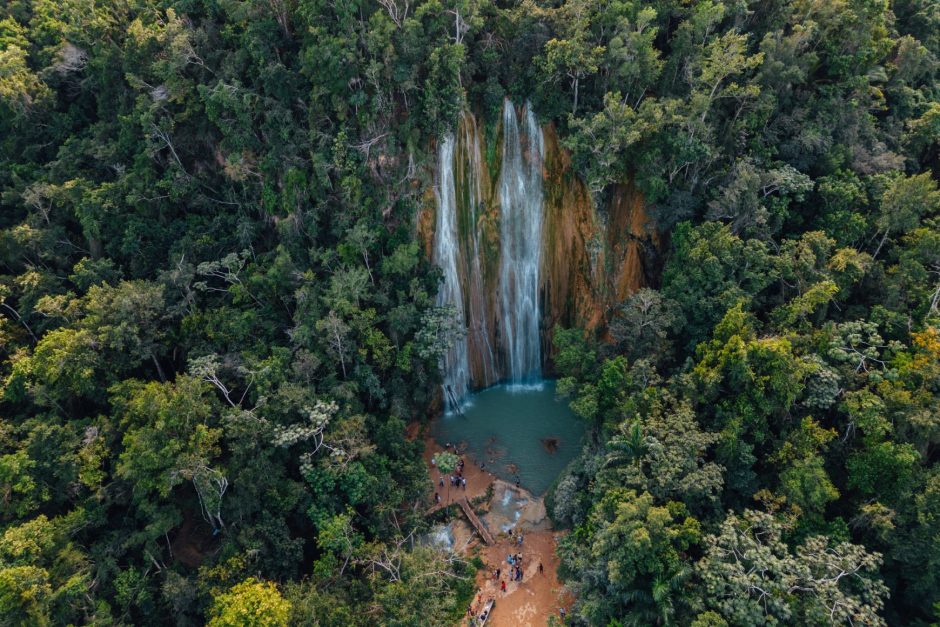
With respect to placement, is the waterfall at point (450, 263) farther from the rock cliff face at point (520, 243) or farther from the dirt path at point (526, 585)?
the dirt path at point (526, 585)

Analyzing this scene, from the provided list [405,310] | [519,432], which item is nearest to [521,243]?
[405,310]

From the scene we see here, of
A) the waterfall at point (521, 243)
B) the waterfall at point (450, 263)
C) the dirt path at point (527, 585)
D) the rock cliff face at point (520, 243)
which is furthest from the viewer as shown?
the waterfall at point (521, 243)

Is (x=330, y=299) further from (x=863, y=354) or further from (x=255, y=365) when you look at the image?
(x=863, y=354)

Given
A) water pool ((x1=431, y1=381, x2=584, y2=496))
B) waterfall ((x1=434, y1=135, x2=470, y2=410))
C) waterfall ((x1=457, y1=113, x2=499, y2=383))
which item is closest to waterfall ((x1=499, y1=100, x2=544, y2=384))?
waterfall ((x1=457, y1=113, x2=499, y2=383))

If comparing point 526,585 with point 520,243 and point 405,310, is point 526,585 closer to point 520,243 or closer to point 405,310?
point 405,310

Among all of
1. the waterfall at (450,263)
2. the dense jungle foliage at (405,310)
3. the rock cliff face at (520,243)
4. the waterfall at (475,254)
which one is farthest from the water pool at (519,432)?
the dense jungle foliage at (405,310)

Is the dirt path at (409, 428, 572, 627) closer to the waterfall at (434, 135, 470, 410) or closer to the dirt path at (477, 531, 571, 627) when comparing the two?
the dirt path at (477, 531, 571, 627)
